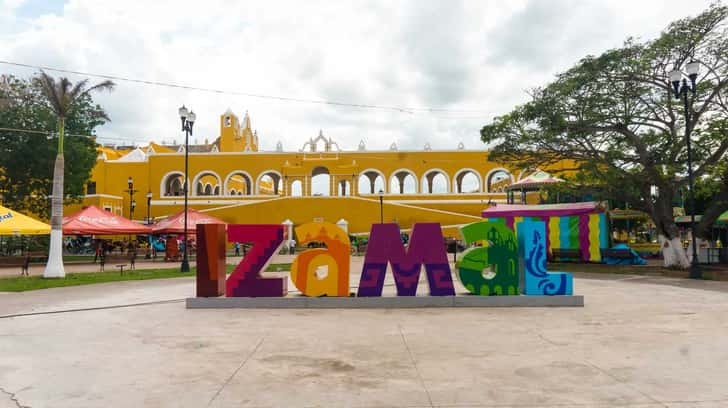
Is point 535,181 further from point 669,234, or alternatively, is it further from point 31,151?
point 31,151

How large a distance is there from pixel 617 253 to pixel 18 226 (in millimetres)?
22430

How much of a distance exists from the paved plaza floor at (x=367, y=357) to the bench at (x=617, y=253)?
409 inches

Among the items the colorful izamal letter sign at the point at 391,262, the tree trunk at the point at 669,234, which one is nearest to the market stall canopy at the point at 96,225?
the colorful izamal letter sign at the point at 391,262

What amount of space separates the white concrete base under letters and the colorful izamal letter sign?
0.19 m

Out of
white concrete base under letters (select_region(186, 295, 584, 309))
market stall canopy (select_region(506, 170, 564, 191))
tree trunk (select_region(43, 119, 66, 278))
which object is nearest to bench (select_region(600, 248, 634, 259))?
market stall canopy (select_region(506, 170, 564, 191))

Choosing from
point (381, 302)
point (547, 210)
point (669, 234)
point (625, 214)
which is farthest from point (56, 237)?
point (625, 214)

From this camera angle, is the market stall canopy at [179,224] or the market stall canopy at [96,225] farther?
the market stall canopy at [179,224]

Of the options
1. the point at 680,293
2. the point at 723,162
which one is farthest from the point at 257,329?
the point at 723,162

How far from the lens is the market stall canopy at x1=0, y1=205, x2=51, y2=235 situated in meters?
17.1

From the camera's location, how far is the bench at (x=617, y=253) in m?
19.3

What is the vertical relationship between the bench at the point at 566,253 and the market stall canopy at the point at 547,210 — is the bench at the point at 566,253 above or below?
below

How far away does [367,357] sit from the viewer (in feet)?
18.2

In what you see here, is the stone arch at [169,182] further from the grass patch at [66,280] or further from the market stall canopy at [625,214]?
the market stall canopy at [625,214]

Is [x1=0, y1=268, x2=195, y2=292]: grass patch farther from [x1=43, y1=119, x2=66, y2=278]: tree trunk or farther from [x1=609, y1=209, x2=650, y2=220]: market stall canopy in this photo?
[x1=609, y1=209, x2=650, y2=220]: market stall canopy
